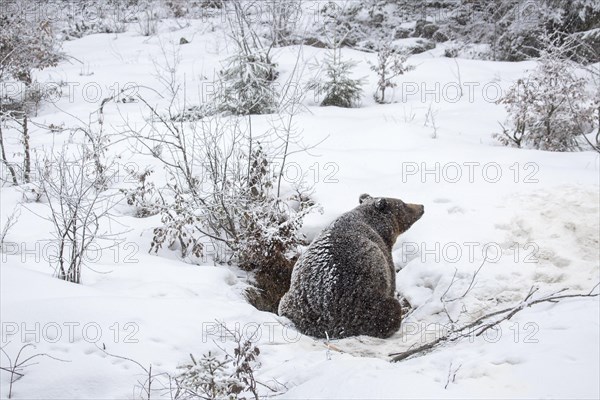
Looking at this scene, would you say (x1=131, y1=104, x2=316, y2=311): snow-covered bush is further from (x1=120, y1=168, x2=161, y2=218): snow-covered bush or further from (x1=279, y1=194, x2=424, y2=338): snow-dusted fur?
(x1=279, y1=194, x2=424, y2=338): snow-dusted fur

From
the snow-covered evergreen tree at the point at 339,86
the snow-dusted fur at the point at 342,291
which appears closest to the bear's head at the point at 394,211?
the snow-dusted fur at the point at 342,291

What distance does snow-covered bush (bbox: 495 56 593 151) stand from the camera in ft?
23.8

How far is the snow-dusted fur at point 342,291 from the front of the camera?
4.00m

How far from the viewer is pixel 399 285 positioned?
5027 millimetres

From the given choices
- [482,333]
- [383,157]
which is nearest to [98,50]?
[383,157]

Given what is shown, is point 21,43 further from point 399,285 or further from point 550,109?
point 550,109

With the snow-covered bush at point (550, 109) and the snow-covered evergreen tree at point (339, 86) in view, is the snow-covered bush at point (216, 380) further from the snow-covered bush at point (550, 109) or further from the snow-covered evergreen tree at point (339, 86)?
the snow-covered evergreen tree at point (339, 86)

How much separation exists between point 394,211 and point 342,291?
1.31m

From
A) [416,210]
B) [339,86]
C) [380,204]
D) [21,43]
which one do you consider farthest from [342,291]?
[21,43]

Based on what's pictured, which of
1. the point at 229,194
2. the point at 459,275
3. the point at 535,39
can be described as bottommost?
the point at 459,275

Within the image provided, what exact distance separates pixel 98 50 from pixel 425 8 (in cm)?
997

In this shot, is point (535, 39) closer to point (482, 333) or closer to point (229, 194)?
point (229, 194)

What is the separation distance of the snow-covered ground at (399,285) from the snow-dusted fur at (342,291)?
0.17 m

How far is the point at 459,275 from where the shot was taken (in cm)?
478
